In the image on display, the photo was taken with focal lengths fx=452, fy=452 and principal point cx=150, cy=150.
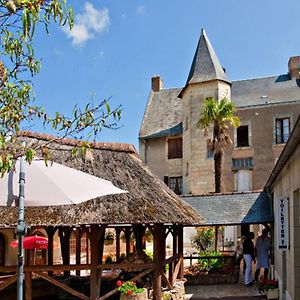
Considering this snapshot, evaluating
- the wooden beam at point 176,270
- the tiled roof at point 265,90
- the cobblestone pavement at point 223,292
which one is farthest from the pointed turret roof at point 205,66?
the wooden beam at point 176,270

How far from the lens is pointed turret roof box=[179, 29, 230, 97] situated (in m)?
28.4

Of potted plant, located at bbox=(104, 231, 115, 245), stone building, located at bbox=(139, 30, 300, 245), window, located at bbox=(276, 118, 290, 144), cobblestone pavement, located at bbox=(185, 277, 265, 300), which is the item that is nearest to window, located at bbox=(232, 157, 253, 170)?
stone building, located at bbox=(139, 30, 300, 245)

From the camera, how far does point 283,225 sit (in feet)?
30.9

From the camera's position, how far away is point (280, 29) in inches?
436

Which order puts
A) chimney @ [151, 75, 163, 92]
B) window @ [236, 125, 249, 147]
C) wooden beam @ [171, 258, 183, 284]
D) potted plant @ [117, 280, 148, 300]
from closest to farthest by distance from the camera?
1. potted plant @ [117, 280, 148, 300]
2. wooden beam @ [171, 258, 183, 284]
3. window @ [236, 125, 249, 147]
4. chimney @ [151, 75, 163, 92]

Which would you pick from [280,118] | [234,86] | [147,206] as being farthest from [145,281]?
[234,86]

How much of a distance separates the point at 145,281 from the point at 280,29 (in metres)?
7.20

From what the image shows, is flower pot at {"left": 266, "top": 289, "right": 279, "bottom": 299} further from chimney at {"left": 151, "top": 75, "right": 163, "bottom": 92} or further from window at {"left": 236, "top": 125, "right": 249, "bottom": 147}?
chimney at {"left": 151, "top": 75, "right": 163, "bottom": 92}

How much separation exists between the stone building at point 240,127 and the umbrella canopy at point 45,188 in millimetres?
23061

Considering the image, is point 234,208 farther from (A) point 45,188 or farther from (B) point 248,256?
(A) point 45,188

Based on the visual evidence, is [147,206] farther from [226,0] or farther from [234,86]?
[234,86]

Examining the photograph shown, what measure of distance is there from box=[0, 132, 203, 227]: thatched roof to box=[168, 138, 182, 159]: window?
18199 mm

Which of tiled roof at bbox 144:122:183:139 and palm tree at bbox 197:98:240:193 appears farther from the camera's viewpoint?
tiled roof at bbox 144:122:183:139

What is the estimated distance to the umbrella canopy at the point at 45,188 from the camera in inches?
182
